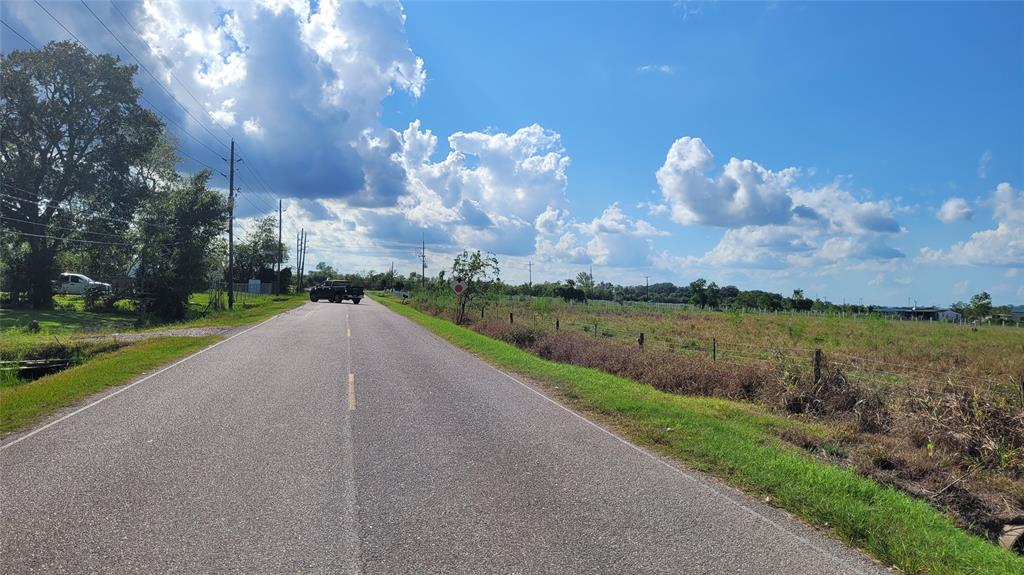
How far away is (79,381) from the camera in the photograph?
1145 centimetres

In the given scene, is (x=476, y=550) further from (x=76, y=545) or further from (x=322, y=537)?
(x=76, y=545)

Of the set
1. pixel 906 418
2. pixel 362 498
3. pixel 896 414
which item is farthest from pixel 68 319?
pixel 906 418

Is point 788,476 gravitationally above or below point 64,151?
below

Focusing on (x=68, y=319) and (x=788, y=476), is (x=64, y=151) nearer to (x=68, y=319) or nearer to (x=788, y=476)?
(x=68, y=319)

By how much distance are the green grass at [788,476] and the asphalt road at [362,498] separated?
374 millimetres

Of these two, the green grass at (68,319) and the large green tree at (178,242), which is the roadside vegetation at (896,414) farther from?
the large green tree at (178,242)

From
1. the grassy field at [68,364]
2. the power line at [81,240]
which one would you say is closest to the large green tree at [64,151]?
the power line at [81,240]

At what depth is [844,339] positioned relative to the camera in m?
30.6

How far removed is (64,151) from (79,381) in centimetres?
4117

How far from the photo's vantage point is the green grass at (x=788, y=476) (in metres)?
4.75

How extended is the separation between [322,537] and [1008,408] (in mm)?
9502

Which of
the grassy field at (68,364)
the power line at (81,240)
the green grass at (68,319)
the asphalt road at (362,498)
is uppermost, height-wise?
the power line at (81,240)

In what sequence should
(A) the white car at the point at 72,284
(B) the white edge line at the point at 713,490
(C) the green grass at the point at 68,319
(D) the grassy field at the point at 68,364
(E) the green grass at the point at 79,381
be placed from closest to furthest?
1. (B) the white edge line at the point at 713,490
2. (E) the green grass at the point at 79,381
3. (D) the grassy field at the point at 68,364
4. (C) the green grass at the point at 68,319
5. (A) the white car at the point at 72,284

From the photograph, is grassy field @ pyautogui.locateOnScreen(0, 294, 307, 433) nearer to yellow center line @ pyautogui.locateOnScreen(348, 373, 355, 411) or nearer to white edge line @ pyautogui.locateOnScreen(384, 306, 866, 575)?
yellow center line @ pyautogui.locateOnScreen(348, 373, 355, 411)
